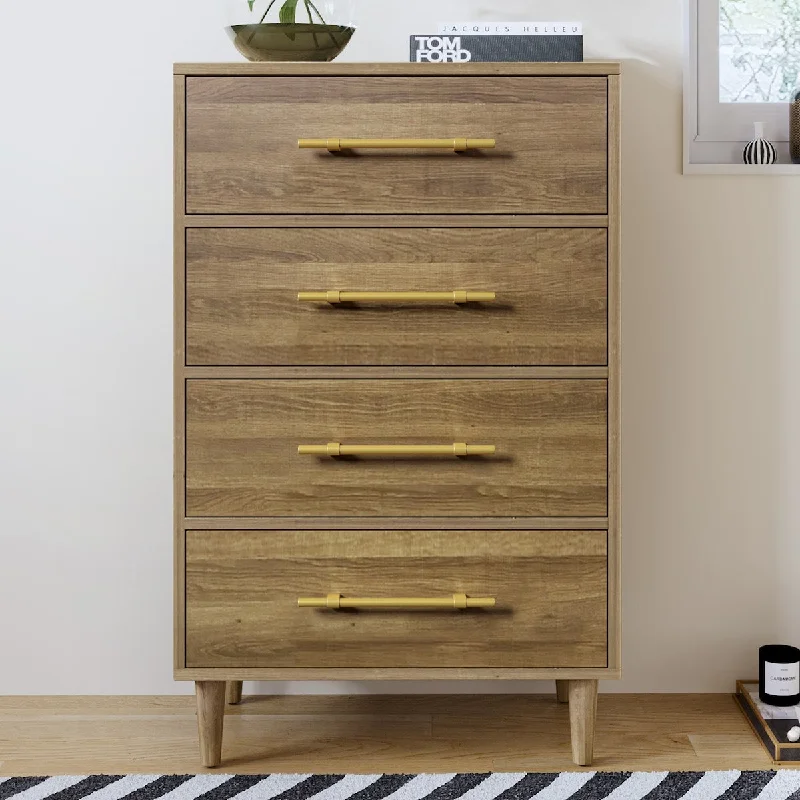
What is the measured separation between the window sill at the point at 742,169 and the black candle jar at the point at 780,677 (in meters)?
0.87

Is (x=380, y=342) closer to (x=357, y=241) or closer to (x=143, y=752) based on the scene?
(x=357, y=241)

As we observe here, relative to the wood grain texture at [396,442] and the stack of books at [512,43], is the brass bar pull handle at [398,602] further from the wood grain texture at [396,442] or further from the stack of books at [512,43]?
the stack of books at [512,43]

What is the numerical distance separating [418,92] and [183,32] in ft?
1.98

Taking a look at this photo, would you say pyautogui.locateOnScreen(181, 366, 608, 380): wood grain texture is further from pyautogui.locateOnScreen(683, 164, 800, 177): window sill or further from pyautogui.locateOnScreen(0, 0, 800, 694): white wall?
pyautogui.locateOnScreen(683, 164, 800, 177): window sill

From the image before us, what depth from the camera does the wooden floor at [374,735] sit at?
1.49m

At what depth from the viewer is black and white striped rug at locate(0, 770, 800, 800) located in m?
1.38

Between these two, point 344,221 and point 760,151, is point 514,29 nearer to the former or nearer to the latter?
point 344,221

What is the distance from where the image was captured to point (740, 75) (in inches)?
69.2

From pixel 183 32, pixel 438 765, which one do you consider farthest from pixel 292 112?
pixel 438 765

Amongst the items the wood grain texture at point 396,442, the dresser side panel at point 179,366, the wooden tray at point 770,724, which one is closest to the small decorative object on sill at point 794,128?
the wood grain texture at point 396,442

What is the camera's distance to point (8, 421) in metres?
1.73

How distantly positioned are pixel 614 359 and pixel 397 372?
323 mm

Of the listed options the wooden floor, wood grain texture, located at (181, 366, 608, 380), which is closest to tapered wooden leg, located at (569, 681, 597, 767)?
the wooden floor

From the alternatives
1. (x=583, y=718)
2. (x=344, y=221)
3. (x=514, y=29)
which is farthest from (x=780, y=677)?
(x=514, y=29)
